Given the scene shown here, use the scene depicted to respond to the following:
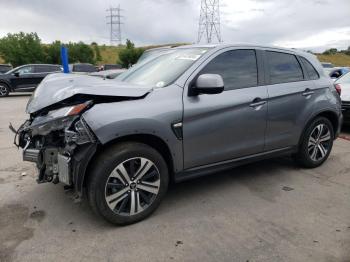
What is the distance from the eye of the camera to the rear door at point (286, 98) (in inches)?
163

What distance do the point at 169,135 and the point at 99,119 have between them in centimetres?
71

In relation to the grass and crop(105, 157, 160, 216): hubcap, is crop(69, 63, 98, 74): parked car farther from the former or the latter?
the grass

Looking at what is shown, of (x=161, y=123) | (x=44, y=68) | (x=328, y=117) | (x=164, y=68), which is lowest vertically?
(x=328, y=117)

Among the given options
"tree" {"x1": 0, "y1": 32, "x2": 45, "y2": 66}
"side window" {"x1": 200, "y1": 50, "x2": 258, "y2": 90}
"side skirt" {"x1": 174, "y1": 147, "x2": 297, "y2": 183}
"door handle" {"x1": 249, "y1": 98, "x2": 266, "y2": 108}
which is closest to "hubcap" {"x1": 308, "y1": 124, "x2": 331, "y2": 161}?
"side skirt" {"x1": 174, "y1": 147, "x2": 297, "y2": 183}

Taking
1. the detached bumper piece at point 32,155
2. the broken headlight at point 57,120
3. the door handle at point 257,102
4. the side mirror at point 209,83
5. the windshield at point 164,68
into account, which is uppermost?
the windshield at point 164,68

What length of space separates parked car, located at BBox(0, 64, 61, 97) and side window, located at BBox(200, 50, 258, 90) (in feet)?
48.7

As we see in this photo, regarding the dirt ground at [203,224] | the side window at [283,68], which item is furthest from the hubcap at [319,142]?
the side window at [283,68]

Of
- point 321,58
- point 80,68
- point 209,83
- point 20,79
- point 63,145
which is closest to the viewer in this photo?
point 63,145

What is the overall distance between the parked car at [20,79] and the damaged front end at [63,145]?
14683 millimetres

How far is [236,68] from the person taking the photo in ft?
12.8

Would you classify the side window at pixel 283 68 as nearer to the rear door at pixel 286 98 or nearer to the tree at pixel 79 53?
the rear door at pixel 286 98

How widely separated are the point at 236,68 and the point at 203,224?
1.80 m

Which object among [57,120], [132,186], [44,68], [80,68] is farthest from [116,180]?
[80,68]

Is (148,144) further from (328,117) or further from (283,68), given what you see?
(328,117)
